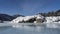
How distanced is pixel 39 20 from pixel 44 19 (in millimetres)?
1625

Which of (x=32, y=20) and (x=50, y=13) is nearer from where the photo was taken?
(x=32, y=20)

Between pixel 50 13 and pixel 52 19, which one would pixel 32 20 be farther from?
pixel 50 13

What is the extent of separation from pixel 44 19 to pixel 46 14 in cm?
667

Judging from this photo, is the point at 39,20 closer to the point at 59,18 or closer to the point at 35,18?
the point at 35,18

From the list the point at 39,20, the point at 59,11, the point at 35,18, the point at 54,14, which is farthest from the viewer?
the point at 59,11

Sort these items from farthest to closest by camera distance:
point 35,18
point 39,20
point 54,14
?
point 54,14 → point 35,18 → point 39,20

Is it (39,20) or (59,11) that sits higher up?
(59,11)

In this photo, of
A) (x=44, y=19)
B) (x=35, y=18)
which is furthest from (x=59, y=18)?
(x=35, y=18)

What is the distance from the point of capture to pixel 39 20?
25.4 meters

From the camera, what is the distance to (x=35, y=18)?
2708 centimetres

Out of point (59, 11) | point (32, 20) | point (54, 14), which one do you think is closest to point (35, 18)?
point (32, 20)

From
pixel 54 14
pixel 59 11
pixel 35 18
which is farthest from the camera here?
pixel 59 11

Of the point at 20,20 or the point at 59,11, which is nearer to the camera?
the point at 20,20

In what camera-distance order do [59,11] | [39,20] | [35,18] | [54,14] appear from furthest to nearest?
[59,11]
[54,14]
[35,18]
[39,20]
